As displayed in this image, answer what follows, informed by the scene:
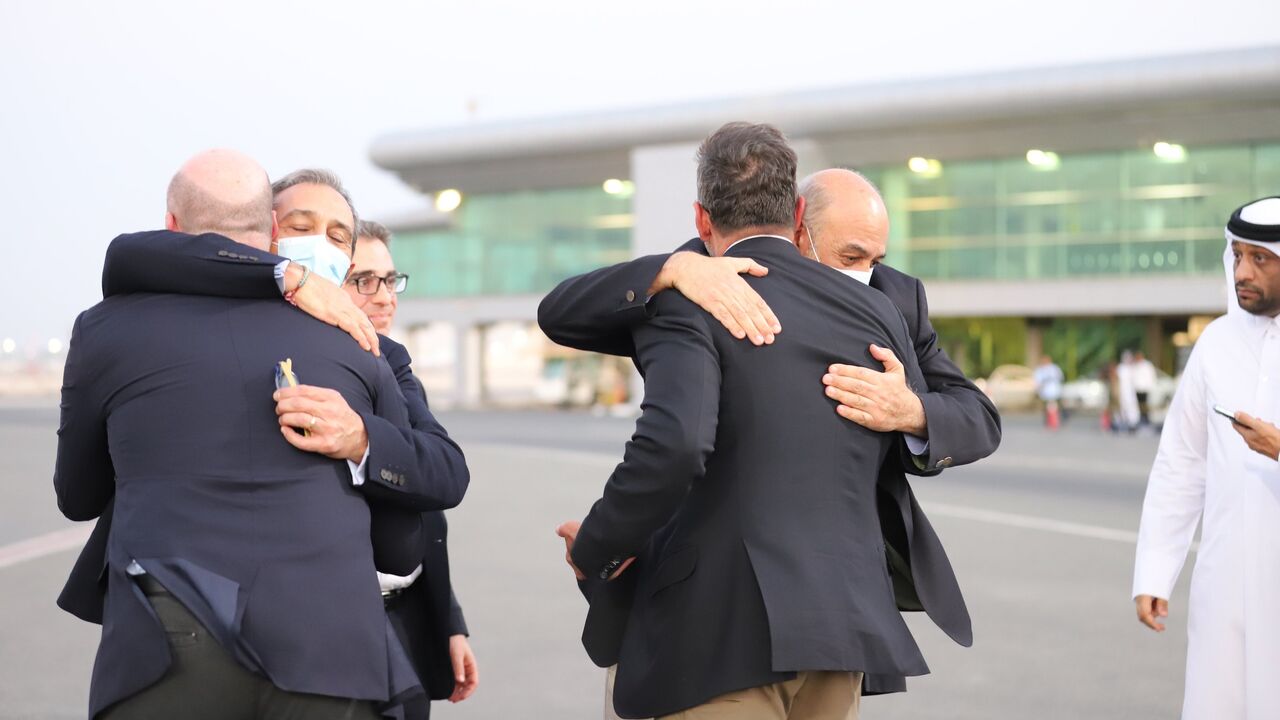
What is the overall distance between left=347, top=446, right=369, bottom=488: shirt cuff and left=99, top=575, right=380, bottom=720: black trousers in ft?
1.32

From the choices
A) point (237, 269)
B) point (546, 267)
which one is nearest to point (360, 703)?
point (237, 269)

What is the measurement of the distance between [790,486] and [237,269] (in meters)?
1.23

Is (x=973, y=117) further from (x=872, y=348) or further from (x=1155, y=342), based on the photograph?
(x=872, y=348)

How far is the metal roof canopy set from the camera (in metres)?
33.1

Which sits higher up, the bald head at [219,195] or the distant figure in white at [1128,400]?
the bald head at [219,195]

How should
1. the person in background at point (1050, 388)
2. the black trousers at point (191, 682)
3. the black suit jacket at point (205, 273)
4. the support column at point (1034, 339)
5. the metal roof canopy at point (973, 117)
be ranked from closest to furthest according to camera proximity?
the black trousers at point (191, 682)
the black suit jacket at point (205, 273)
the person in background at point (1050, 388)
the metal roof canopy at point (973, 117)
the support column at point (1034, 339)

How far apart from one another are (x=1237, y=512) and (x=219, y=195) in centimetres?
313

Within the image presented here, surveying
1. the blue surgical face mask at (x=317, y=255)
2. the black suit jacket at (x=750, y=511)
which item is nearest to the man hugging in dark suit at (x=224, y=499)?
the blue surgical face mask at (x=317, y=255)

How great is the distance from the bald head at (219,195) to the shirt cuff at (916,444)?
5.02 feet

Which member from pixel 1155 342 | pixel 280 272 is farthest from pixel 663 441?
pixel 1155 342

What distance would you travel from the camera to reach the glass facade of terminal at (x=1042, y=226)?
35469 mm

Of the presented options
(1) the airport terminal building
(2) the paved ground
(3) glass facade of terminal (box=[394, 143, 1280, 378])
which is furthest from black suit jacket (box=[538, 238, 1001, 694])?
(3) glass facade of terminal (box=[394, 143, 1280, 378])

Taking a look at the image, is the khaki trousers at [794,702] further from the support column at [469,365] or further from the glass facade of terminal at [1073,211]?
the support column at [469,365]

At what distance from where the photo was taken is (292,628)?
2346 mm
